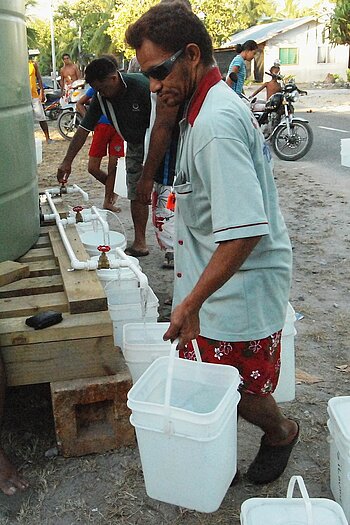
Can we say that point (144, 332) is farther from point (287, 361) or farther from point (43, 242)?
point (43, 242)

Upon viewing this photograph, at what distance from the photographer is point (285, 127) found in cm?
943

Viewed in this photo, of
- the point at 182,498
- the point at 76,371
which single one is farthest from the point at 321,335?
the point at 182,498

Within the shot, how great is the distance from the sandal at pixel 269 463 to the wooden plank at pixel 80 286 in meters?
0.88

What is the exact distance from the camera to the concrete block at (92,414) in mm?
2406

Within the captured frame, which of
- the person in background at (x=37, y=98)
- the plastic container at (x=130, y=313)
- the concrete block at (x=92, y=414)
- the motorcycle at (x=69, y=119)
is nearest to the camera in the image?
the concrete block at (x=92, y=414)

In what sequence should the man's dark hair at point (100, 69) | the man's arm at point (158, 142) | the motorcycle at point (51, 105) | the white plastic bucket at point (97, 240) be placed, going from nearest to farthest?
the man's arm at point (158, 142), the white plastic bucket at point (97, 240), the man's dark hair at point (100, 69), the motorcycle at point (51, 105)

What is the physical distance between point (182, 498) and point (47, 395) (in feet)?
4.32

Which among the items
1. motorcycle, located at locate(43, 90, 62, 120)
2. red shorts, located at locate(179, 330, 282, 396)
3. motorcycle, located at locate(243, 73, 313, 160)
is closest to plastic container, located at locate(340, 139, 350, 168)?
motorcycle, located at locate(243, 73, 313, 160)

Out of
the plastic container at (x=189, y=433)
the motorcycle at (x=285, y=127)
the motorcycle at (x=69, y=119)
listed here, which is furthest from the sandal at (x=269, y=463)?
Answer: the motorcycle at (x=69, y=119)

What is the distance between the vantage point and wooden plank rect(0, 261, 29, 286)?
114 inches

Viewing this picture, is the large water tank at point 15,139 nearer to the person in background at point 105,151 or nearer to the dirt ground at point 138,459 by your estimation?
the dirt ground at point 138,459

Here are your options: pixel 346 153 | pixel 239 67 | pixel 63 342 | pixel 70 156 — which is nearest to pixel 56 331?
pixel 63 342

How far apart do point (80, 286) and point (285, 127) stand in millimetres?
7367

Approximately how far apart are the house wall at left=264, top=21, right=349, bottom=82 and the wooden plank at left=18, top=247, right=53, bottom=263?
4159 centimetres
